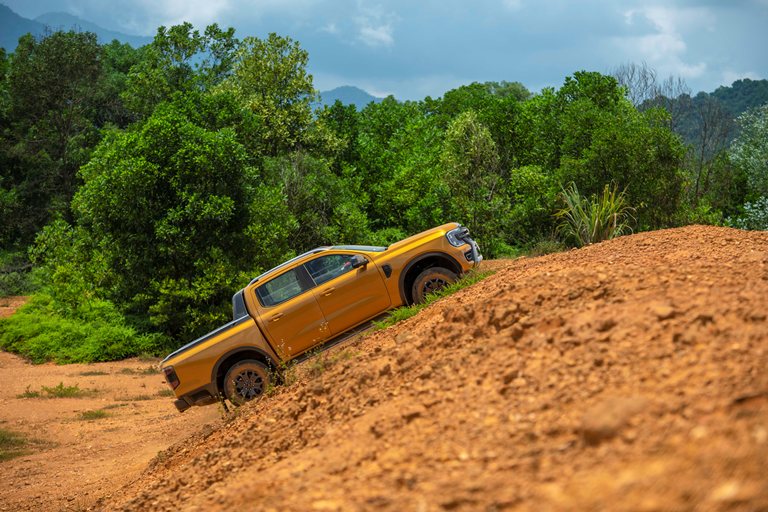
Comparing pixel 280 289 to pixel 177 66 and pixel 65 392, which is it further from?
pixel 177 66

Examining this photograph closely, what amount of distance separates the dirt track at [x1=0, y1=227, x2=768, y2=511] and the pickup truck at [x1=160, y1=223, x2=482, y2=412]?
8.54 feet

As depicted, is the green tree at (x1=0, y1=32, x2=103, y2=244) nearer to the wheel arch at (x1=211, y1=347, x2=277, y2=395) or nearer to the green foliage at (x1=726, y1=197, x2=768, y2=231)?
the green foliage at (x1=726, y1=197, x2=768, y2=231)

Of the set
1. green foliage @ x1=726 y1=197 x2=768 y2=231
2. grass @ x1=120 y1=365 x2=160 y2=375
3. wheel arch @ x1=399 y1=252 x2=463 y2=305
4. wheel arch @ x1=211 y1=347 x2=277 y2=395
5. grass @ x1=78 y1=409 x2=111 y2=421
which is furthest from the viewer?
green foliage @ x1=726 y1=197 x2=768 y2=231

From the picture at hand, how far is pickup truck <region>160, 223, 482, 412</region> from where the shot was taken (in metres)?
11.6

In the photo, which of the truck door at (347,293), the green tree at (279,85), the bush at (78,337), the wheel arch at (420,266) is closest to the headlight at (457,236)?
the wheel arch at (420,266)

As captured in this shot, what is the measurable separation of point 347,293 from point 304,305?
62cm

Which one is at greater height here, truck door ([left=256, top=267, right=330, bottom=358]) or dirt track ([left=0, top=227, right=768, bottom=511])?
truck door ([left=256, top=267, right=330, bottom=358])

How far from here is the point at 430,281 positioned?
12281 mm

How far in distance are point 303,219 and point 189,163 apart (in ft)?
22.2

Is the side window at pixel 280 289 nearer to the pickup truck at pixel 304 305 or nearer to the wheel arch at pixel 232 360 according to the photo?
the pickup truck at pixel 304 305

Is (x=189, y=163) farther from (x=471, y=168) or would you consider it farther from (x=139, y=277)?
(x=471, y=168)

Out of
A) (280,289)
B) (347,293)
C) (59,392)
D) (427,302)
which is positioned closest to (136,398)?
(59,392)

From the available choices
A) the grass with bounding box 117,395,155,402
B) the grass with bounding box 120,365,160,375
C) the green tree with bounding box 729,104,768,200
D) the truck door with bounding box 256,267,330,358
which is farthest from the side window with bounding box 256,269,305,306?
the green tree with bounding box 729,104,768,200

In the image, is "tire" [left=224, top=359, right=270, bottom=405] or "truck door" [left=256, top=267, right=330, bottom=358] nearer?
"tire" [left=224, top=359, right=270, bottom=405]
